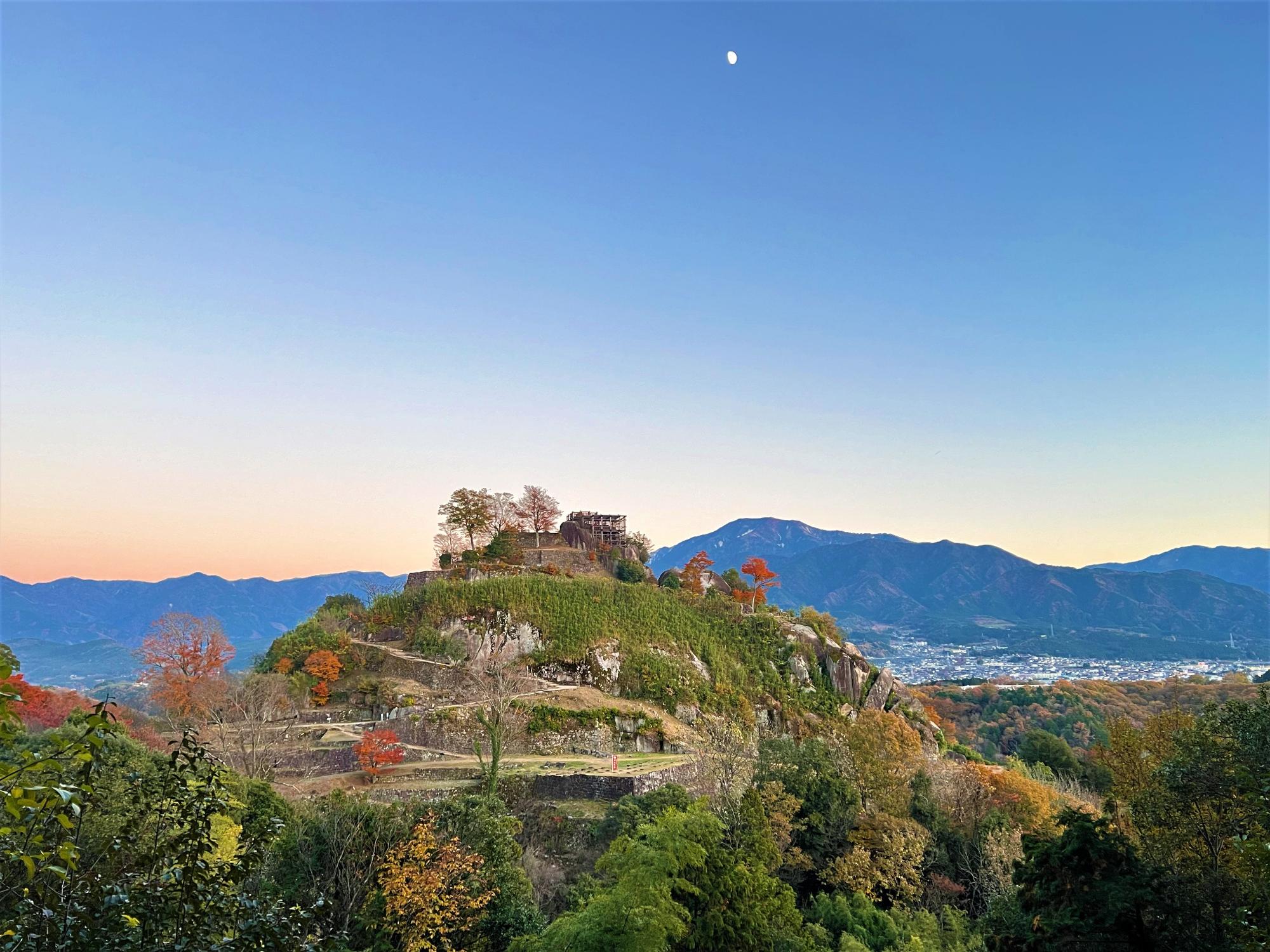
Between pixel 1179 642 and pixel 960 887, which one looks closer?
pixel 960 887

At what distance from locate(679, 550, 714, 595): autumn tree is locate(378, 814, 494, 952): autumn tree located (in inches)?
1270

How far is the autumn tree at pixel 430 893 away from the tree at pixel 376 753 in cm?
874

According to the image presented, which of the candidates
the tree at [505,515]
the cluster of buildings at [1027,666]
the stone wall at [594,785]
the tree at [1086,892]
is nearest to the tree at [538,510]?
the tree at [505,515]

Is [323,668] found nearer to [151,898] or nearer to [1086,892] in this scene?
[151,898]

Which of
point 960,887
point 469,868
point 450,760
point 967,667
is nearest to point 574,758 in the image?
point 450,760

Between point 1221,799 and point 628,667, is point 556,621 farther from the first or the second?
point 1221,799

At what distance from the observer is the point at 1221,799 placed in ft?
48.1

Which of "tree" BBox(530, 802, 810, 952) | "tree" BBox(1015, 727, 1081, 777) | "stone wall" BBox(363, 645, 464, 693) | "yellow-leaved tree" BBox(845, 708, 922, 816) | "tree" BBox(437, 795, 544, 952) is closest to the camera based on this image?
"tree" BBox(530, 802, 810, 952)

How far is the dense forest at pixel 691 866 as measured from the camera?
5824 mm

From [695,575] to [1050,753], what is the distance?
82.8ft

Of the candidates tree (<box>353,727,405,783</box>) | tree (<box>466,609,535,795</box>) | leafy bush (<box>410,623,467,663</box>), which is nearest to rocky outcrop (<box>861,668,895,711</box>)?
tree (<box>466,609,535,795</box>)

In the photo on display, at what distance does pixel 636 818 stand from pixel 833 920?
6626 mm

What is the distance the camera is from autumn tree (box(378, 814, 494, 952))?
1636cm

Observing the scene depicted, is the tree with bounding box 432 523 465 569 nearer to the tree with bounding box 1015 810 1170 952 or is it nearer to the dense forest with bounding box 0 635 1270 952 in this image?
the dense forest with bounding box 0 635 1270 952
